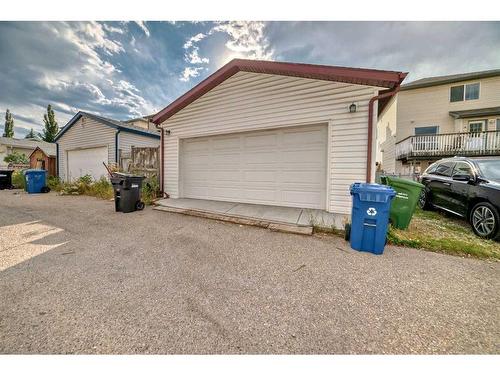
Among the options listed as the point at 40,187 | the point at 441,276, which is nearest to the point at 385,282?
the point at 441,276

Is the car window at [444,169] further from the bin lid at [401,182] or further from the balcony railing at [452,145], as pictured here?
the balcony railing at [452,145]

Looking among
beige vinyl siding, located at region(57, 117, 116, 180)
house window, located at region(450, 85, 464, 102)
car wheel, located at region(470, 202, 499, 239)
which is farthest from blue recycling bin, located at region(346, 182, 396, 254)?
house window, located at region(450, 85, 464, 102)

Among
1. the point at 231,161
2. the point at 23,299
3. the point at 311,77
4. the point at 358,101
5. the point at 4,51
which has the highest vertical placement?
the point at 4,51

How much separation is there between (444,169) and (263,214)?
536 centimetres

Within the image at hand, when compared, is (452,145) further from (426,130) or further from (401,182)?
(401,182)

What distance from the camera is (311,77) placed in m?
5.07

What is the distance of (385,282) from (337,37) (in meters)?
5.29

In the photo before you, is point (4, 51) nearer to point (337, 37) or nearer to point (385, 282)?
point (337, 37)

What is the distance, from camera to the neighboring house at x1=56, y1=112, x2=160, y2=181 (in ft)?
33.2

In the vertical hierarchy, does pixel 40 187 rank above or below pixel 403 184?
below

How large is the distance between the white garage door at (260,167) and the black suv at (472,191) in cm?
297

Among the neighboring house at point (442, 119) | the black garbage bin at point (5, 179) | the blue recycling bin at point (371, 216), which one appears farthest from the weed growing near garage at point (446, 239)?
the black garbage bin at point (5, 179)

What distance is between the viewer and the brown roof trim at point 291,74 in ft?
14.4

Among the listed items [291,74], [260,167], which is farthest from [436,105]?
[260,167]
